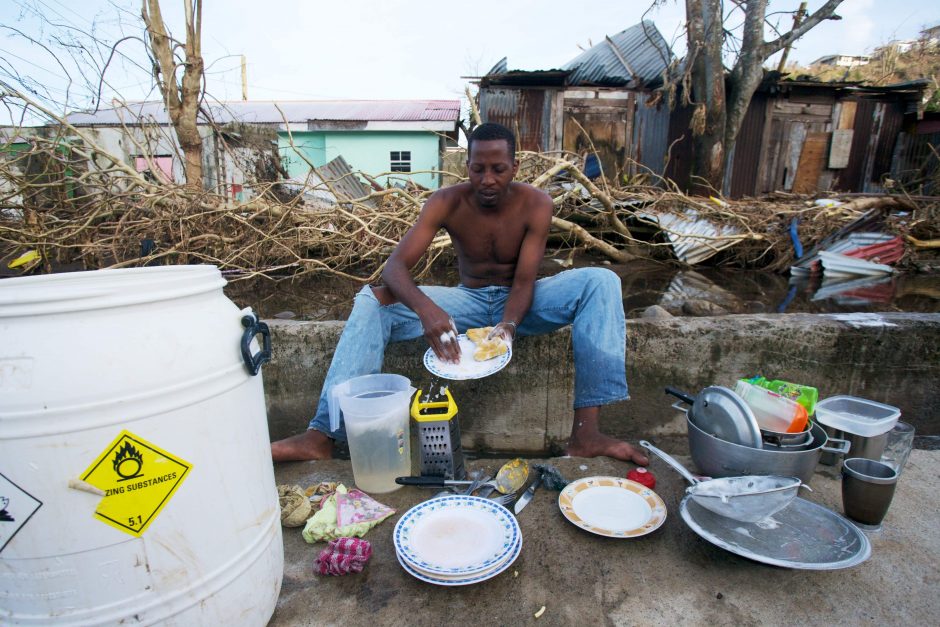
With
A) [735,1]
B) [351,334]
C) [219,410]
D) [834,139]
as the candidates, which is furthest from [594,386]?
[834,139]

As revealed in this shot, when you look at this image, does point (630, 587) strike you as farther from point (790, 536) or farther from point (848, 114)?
point (848, 114)

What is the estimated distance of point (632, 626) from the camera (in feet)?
4.41

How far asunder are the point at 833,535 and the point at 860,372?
1.70 m

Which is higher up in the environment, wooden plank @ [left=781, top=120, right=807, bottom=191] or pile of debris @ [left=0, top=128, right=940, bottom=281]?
wooden plank @ [left=781, top=120, right=807, bottom=191]

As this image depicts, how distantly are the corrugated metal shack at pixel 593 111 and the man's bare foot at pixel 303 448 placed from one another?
960 cm

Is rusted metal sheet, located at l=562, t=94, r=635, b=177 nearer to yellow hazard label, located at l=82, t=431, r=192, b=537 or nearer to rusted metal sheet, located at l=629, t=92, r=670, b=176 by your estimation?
rusted metal sheet, located at l=629, t=92, r=670, b=176

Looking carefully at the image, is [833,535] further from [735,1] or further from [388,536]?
[735,1]

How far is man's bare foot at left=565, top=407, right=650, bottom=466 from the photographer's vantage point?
7.06 ft

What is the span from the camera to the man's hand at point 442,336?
208cm

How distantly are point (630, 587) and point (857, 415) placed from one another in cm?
135

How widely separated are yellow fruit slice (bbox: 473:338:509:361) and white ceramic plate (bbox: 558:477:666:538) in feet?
1.96

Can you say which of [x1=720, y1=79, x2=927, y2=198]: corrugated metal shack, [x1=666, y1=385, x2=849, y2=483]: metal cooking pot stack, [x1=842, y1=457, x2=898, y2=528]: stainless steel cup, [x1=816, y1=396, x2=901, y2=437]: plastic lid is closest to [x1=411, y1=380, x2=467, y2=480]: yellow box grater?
[x1=666, y1=385, x2=849, y2=483]: metal cooking pot stack

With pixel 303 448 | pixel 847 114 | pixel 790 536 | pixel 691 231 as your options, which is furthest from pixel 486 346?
pixel 847 114

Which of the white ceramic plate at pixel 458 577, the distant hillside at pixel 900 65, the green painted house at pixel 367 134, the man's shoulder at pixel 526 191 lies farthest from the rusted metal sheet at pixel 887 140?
the white ceramic plate at pixel 458 577
